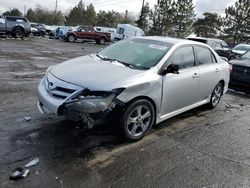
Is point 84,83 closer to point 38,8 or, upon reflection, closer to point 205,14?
point 205,14

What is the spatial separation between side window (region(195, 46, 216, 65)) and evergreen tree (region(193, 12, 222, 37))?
4823 centimetres

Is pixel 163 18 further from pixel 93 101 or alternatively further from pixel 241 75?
pixel 93 101

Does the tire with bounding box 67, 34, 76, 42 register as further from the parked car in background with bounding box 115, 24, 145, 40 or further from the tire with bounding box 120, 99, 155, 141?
the tire with bounding box 120, 99, 155, 141

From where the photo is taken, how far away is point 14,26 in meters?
24.7

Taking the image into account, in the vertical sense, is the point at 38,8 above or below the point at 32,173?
above

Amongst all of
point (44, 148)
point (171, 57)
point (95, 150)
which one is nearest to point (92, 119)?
point (95, 150)

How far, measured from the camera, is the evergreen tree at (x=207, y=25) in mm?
52166

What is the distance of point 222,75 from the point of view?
269 inches

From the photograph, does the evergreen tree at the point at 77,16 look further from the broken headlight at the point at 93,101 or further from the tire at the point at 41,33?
the broken headlight at the point at 93,101

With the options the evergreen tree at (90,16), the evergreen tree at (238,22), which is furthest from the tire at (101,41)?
the evergreen tree at (90,16)

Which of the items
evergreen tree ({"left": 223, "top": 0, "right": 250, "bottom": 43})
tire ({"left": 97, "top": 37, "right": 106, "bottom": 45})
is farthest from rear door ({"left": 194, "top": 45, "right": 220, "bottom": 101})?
evergreen tree ({"left": 223, "top": 0, "right": 250, "bottom": 43})

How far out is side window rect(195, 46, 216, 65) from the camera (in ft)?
19.7

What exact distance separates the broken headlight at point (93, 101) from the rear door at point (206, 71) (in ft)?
7.87

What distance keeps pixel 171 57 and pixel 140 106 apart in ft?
3.89
